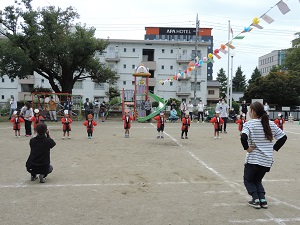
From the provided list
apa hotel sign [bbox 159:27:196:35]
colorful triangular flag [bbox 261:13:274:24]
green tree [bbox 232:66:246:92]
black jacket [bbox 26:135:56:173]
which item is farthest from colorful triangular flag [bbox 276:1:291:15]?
green tree [bbox 232:66:246:92]

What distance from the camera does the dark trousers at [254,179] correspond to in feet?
15.6

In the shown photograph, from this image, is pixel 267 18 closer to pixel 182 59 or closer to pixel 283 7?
pixel 283 7

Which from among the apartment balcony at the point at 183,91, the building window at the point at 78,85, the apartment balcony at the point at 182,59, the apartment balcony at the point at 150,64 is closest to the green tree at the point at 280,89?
the apartment balcony at the point at 183,91

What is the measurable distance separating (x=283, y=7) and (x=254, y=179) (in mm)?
6967

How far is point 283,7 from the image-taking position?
9.80 metres

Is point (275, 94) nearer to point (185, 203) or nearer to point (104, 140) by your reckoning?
point (104, 140)

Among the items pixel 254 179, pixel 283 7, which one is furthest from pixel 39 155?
pixel 283 7

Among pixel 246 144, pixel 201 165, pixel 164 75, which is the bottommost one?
pixel 201 165

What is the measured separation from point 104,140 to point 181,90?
33.0 m

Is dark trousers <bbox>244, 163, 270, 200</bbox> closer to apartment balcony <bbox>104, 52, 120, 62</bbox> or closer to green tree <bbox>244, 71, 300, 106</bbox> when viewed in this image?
apartment balcony <bbox>104, 52, 120, 62</bbox>

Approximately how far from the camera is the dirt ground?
173 inches

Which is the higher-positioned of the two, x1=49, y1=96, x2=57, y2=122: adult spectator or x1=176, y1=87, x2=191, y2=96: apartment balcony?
x1=176, y1=87, x2=191, y2=96: apartment balcony

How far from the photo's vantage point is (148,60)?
45062mm

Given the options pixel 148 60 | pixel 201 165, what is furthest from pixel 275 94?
pixel 201 165
